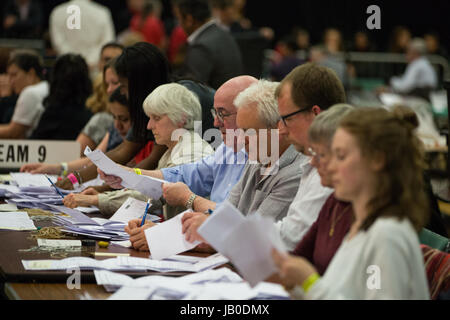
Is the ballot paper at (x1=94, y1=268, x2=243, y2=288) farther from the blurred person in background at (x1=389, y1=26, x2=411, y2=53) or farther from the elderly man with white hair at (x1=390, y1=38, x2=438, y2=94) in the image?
the blurred person in background at (x1=389, y1=26, x2=411, y2=53)

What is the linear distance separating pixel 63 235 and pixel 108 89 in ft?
6.74

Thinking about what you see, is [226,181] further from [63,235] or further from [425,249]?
[425,249]

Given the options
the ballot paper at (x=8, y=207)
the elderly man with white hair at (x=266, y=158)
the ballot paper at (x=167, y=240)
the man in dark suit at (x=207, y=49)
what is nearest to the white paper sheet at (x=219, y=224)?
the ballot paper at (x=167, y=240)

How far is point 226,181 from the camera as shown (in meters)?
3.53

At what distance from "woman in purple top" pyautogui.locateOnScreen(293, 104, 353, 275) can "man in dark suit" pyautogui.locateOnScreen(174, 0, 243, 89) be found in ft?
12.1

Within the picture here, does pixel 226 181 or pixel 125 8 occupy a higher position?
pixel 125 8

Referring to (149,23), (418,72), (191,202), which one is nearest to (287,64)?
(149,23)

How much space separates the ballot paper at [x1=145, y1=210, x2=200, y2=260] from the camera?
2662mm

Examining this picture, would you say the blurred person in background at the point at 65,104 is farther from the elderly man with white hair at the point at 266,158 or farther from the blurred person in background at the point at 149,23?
the blurred person in background at the point at 149,23

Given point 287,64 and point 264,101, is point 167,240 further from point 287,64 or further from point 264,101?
point 287,64

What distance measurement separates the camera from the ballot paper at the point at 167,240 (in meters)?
2.66

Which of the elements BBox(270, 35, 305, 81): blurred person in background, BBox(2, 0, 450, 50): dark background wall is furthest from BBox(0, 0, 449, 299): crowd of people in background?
BBox(2, 0, 450, 50): dark background wall
